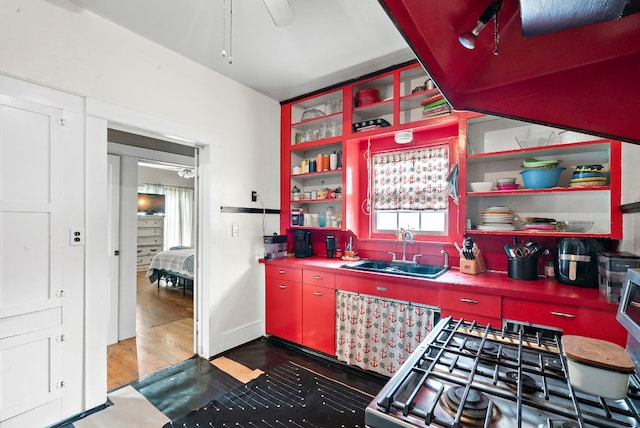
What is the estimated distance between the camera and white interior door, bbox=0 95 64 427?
1.67 m

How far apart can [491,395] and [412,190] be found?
2.37m

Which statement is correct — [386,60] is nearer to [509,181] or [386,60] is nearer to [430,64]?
[509,181]

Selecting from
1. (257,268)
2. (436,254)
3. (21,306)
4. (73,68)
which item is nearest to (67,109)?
(73,68)

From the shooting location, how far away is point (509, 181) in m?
2.22

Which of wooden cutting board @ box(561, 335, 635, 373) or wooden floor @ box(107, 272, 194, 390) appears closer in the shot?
wooden cutting board @ box(561, 335, 635, 373)

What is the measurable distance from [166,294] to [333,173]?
389cm

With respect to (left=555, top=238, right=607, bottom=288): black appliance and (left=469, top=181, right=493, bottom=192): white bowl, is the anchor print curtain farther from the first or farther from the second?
(left=469, top=181, right=493, bottom=192): white bowl

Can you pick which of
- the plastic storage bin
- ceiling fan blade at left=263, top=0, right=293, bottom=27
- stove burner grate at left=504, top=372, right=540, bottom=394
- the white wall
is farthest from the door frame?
the plastic storage bin

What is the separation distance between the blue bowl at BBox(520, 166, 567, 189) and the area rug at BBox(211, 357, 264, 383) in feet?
8.72

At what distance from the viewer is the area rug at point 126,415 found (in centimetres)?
189

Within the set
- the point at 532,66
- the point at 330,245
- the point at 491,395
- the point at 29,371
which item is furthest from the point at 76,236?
the point at 532,66

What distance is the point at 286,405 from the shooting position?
Answer: 2057 millimetres

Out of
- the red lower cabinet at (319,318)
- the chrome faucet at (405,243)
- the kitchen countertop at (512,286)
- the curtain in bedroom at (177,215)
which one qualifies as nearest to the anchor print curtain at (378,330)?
the red lower cabinet at (319,318)

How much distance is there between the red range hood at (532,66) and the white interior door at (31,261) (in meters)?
2.28
